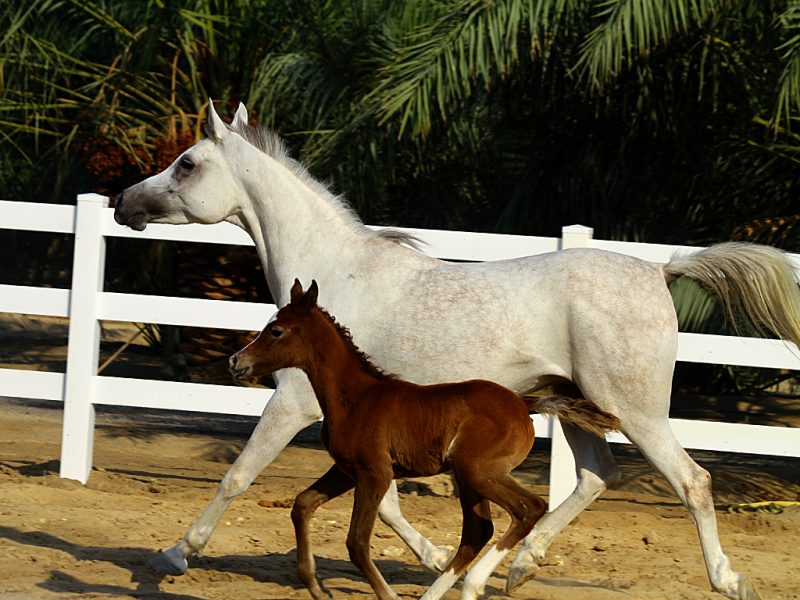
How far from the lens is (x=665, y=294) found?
486 centimetres

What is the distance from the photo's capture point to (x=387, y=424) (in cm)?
407

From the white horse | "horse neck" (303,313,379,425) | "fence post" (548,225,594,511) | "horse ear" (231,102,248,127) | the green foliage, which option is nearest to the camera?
"horse neck" (303,313,379,425)

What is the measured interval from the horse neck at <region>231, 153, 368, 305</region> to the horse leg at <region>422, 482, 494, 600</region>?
1324 millimetres

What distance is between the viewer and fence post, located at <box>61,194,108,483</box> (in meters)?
6.99

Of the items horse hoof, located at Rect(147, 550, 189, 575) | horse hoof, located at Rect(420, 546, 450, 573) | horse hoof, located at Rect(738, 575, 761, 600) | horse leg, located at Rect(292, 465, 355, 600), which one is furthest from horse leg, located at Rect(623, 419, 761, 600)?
horse hoof, located at Rect(147, 550, 189, 575)

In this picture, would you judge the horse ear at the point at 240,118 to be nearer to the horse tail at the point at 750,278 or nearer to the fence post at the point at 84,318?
the fence post at the point at 84,318

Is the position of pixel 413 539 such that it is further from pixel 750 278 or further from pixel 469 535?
pixel 750 278

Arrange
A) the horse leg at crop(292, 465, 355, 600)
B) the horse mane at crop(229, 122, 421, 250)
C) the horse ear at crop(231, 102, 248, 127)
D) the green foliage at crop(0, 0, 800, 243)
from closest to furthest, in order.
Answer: the horse leg at crop(292, 465, 355, 600) → the horse mane at crop(229, 122, 421, 250) → the horse ear at crop(231, 102, 248, 127) → the green foliage at crop(0, 0, 800, 243)

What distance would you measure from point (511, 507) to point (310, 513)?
2.62 feet

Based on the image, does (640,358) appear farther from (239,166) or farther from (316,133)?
(316,133)

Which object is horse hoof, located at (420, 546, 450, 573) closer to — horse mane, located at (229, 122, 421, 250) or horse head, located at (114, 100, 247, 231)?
horse mane, located at (229, 122, 421, 250)

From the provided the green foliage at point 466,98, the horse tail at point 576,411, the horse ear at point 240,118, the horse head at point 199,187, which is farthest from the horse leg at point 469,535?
the green foliage at point 466,98

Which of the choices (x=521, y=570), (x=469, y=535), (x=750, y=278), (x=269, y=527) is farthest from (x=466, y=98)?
(x=469, y=535)

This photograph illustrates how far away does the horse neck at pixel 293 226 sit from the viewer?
5121 millimetres
